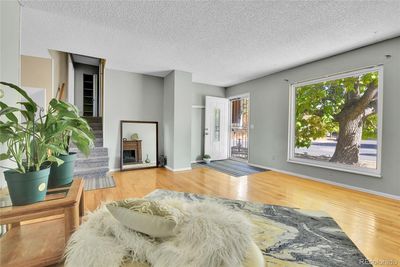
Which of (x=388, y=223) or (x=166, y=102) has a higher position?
(x=166, y=102)

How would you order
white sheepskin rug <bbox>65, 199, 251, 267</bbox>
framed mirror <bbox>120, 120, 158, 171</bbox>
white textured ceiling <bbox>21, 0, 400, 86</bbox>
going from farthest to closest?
1. framed mirror <bbox>120, 120, 158, 171</bbox>
2. white textured ceiling <bbox>21, 0, 400, 86</bbox>
3. white sheepskin rug <bbox>65, 199, 251, 267</bbox>

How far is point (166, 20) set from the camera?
2281mm

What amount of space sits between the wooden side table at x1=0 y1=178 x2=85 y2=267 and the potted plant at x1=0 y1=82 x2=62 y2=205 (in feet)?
0.27

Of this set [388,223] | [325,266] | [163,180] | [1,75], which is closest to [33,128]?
[1,75]

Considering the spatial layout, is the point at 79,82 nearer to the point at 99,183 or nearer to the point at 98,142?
the point at 98,142

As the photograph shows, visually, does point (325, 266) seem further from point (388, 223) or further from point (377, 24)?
point (377, 24)

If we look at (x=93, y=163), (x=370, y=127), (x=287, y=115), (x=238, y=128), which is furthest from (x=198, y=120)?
(x=370, y=127)

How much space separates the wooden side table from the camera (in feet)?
3.45

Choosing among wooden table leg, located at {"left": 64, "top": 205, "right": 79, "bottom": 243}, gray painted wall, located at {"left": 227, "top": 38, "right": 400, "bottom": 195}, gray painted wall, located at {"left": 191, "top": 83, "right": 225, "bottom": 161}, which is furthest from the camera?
gray painted wall, located at {"left": 191, "top": 83, "right": 225, "bottom": 161}

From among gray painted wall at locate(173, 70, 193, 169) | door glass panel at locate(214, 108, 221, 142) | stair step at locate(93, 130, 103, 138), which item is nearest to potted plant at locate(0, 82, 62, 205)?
gray painted wall at locate(173, 70, 193, 169)

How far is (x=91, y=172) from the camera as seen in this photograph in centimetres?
365

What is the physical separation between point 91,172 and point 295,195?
3.87m

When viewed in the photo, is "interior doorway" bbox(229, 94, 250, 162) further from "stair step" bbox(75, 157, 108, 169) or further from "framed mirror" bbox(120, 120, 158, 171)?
"stair step" bbox(75, 157, 108, 169)

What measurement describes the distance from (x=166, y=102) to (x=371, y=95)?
4104 millimetres
